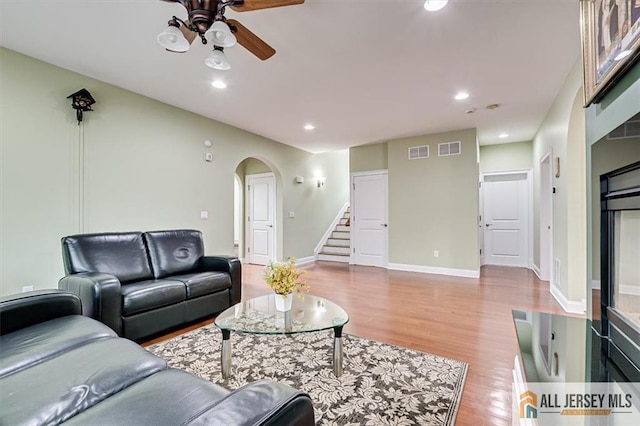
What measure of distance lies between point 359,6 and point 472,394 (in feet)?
9.05

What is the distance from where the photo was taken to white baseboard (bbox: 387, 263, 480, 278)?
16.9 ft

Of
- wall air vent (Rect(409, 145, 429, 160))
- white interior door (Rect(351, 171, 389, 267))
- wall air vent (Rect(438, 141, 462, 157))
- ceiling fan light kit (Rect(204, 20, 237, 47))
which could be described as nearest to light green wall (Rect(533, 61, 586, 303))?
wall air vent (Rect(438, 141, 462, 157))

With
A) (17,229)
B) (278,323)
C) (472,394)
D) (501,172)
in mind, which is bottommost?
(472,394)

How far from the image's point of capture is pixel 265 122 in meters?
4.75

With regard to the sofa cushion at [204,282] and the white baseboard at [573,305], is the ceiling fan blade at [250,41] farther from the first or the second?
the white baseboard at [573,305]

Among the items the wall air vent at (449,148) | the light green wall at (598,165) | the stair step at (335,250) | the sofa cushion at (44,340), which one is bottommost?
the stair step at (335,250)

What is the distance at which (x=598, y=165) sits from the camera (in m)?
1.49

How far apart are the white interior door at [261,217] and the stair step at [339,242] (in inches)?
65.3

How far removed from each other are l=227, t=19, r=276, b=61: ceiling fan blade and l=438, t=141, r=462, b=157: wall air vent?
13.7 ft

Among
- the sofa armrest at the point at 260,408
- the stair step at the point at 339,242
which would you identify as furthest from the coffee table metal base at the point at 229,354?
the stair step at the point at 339,242

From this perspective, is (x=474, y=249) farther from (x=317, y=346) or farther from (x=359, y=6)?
(x=359, y=6)

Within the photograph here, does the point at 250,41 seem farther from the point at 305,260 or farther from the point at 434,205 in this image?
the point at 305,260

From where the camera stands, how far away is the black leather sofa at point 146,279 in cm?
233

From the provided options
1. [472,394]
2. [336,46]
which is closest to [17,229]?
[336,46]
